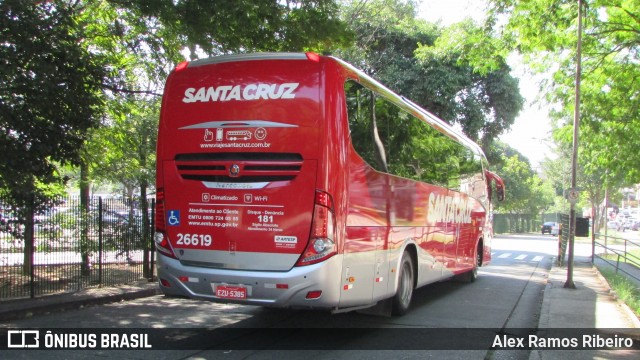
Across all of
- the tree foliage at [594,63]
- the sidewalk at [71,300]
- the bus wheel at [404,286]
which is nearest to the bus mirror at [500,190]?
the tree foliage at [594,63]

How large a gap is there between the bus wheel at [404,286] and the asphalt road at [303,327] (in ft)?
0.68

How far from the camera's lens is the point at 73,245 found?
10852 mm

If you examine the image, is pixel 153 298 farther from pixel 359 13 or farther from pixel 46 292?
pixel 359 13

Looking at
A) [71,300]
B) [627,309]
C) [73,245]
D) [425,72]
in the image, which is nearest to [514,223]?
[425,72]

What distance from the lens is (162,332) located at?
750 cm

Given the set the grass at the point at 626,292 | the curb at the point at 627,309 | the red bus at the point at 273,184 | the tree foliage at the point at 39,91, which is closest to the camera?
the red bus at the point at 273,184

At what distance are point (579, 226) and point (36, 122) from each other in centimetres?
1563

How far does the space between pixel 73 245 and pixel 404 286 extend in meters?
6.90

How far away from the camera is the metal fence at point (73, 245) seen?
9.63 metres

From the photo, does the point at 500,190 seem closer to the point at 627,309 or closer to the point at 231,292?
the point at 627,309

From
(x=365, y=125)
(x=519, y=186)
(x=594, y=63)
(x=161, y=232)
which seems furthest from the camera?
(x=519, y=186)

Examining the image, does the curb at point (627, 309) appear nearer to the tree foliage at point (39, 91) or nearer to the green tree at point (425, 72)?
the tree foliage at point (39, 91)

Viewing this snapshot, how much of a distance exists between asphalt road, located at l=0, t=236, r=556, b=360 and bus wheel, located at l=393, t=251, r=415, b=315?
208 mm

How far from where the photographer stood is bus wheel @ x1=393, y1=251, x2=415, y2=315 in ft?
27.8
